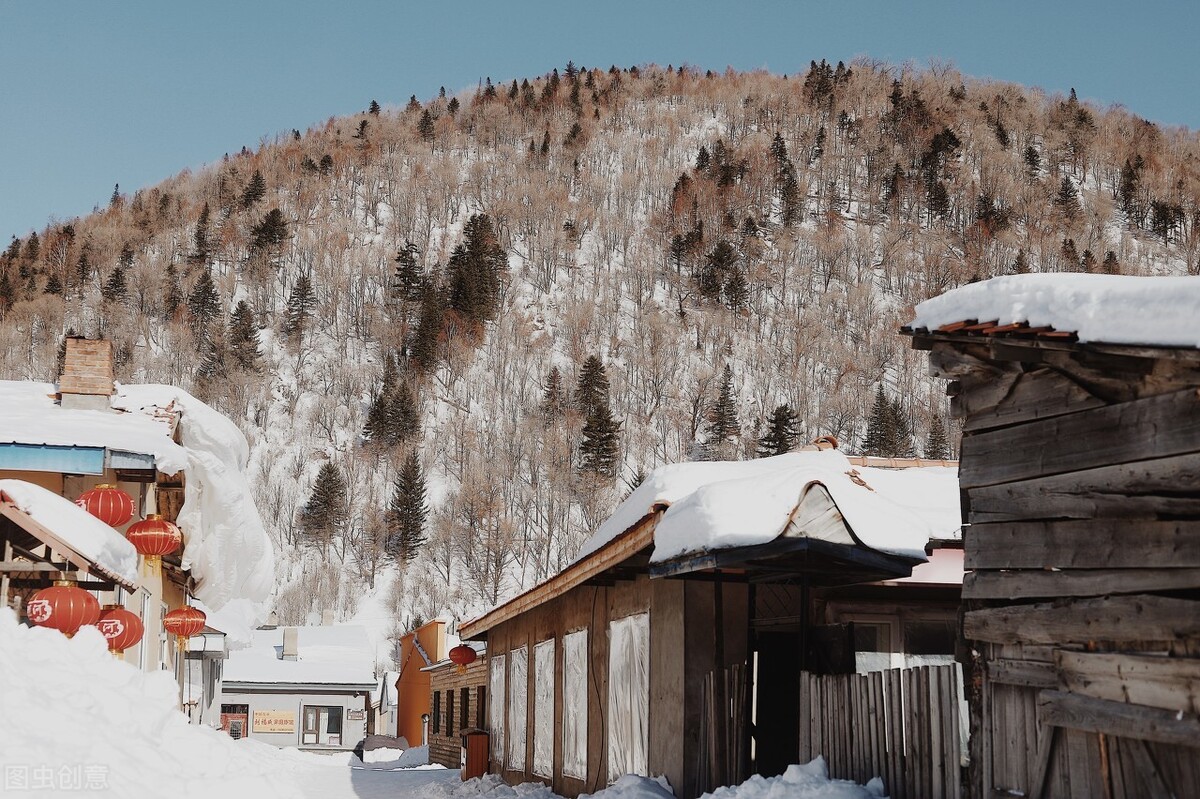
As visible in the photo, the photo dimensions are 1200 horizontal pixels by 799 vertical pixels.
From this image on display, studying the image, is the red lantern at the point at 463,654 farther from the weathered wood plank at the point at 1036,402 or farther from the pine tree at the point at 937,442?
the pine tree at the point at 937,442

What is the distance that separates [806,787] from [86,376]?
629 inches

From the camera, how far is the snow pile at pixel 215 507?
62.9ft

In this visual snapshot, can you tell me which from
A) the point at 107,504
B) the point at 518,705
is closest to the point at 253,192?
the point at 107,504

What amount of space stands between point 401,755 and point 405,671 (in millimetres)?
9838

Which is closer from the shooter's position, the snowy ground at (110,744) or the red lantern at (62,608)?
the snowy ground at (110,744)

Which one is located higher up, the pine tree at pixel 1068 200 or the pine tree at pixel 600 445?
the pine tree at pixel 1068 200

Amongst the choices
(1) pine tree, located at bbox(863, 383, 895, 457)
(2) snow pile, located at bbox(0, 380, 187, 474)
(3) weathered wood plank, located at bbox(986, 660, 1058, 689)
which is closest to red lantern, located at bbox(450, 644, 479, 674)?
(2) snow pile, located at bbox(0, 380, 187, 474)

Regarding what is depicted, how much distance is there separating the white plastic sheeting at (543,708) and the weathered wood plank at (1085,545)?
997 centimetres

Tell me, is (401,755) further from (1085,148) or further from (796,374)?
(1085,148)

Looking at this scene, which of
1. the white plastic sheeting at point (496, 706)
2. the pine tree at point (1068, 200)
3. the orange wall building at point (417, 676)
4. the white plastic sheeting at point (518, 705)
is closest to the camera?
the white plastic sheeting at point (518, 705)

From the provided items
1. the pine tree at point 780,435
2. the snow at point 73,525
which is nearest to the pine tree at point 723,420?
the pine tree at point 780,435

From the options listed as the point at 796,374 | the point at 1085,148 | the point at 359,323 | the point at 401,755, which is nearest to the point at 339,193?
the point at 359,323

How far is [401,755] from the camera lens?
112ft

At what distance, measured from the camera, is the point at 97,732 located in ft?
31.2
